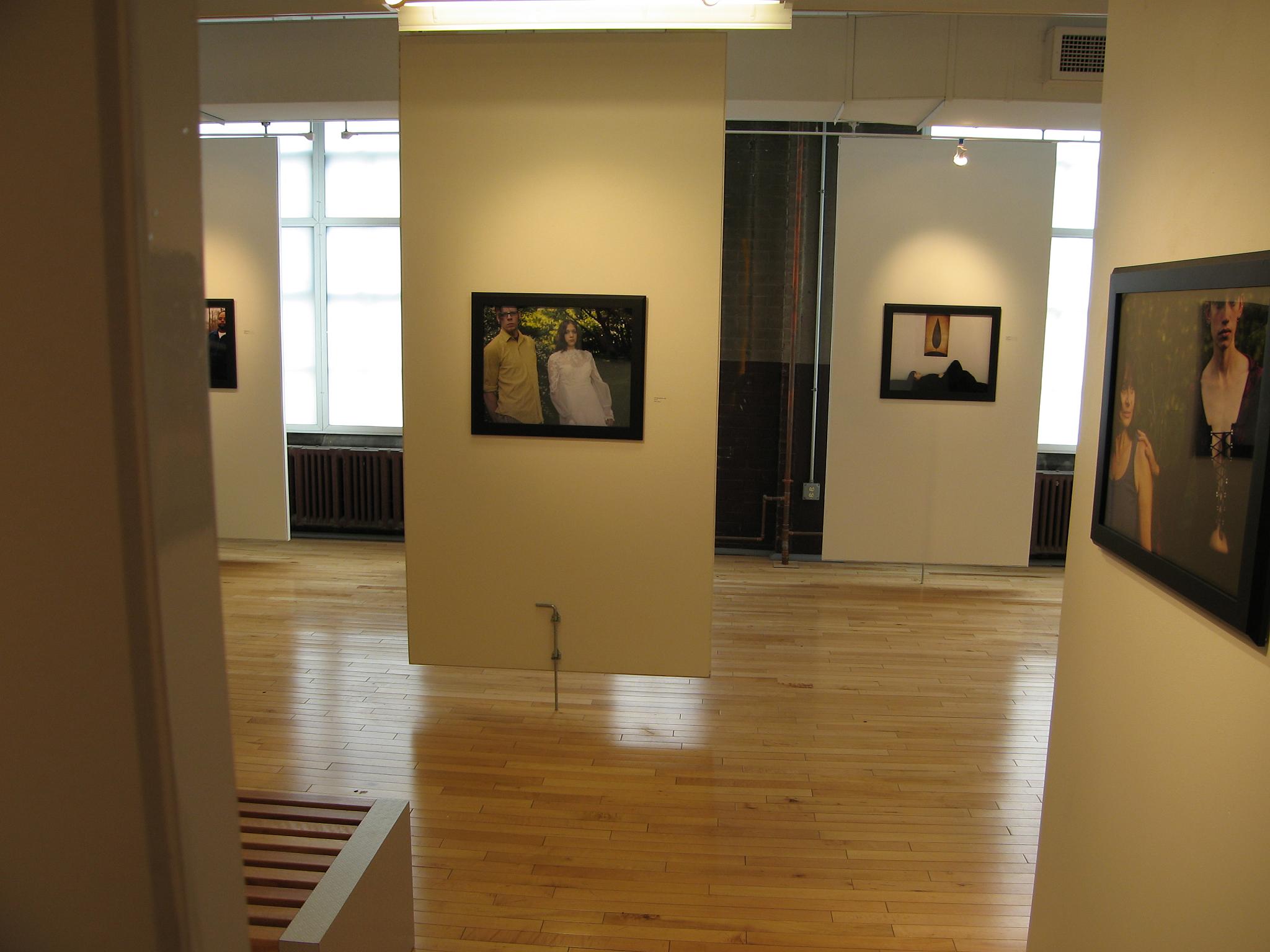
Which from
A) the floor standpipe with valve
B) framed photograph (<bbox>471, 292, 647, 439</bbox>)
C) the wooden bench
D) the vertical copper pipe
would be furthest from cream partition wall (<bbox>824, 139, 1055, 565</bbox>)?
the wooden bench

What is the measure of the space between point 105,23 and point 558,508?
4686mm

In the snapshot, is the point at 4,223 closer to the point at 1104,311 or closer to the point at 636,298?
the point at 1104,311

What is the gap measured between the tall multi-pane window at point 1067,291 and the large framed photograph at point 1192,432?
7910 millimetres

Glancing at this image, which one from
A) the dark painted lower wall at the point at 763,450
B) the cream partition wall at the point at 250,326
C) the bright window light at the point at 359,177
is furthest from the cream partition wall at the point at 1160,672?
the bright window light at the point at 359,177

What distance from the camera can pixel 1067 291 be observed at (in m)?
10.1

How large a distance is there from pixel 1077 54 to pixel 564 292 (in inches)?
183

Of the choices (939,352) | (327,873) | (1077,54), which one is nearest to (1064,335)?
(939,352)

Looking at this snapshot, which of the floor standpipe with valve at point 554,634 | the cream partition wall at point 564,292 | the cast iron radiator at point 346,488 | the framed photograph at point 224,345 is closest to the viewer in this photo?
the cream partition wall at point 564,292

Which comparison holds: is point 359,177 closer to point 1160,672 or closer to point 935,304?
point 935,304

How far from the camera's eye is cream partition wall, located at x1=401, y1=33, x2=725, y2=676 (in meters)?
5.17

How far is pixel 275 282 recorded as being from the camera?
30.5 feet

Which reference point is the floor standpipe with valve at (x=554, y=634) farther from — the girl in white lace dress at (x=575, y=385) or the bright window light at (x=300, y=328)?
the bright window light at (x=300, y=328)

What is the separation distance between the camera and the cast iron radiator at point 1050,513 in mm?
9781

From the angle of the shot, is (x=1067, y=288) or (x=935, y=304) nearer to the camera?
(x=935, y=304)
